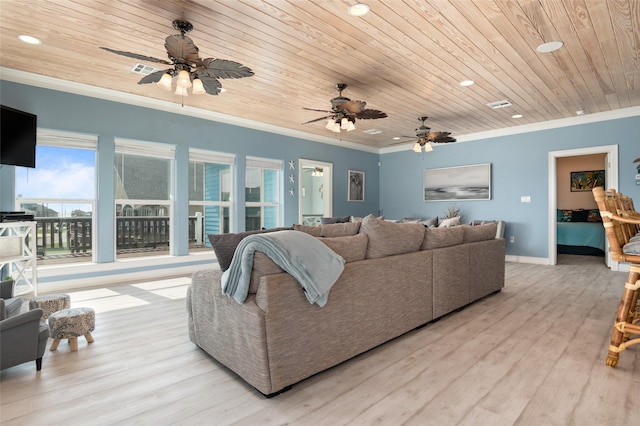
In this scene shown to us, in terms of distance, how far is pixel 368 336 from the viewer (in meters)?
2.36

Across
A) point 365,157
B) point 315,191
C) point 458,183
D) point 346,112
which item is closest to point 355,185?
point 365,157

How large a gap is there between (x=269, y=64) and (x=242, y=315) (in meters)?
3.06

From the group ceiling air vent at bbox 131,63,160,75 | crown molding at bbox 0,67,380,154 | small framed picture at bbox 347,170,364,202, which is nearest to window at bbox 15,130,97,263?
crown molding at bbox 0,67,380,154

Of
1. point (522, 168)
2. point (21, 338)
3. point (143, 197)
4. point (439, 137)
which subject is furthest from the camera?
point (522, 168)

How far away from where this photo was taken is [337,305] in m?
2.14

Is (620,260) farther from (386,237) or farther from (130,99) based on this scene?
(130,99)

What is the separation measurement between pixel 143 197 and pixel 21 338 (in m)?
3.59

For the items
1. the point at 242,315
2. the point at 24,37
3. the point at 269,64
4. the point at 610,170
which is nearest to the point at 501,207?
the point at 610,170

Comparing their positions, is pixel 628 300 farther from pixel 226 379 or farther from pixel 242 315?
pixel 226 379

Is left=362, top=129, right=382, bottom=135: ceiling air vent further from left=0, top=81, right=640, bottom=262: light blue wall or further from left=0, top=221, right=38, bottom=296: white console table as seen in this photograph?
left=0, top=221, right=38, bottom=296: white console table

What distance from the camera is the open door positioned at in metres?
7.36

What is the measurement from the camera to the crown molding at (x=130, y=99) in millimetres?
4141

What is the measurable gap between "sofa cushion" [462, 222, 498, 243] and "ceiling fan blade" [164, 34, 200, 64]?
125 inches

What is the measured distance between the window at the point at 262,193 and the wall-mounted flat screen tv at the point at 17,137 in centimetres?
323
